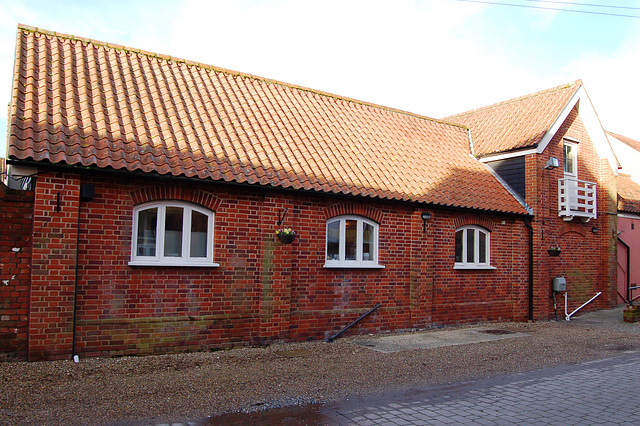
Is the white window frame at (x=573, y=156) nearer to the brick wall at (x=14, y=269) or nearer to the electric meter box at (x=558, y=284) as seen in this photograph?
the electric meter box at (x=558, y=284)

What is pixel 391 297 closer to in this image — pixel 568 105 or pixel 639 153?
pixel 568 105

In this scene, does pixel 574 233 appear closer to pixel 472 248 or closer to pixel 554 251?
pixel 554 251

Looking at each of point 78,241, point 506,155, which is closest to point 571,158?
point 506,155

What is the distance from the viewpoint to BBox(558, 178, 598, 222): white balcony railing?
1520 centimetres

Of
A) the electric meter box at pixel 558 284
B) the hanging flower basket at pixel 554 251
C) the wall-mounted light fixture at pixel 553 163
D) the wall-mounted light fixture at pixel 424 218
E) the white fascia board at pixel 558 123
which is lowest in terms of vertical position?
the electric meter box at pixel 558 284

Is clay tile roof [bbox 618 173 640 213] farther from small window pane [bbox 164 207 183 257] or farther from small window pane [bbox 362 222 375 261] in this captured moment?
small window pane [bbox 164 207 183 257]

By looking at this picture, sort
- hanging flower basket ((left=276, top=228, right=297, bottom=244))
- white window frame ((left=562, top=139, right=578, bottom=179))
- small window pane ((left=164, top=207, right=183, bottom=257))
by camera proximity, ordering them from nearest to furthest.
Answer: small window pane ((left=164, top=207, right=183, bottom=257)) < hanging flower basket ((left=276, top=228, right=297, bottom=244)) < white window frame ((left=562, top=139, right=578, bottom=179))

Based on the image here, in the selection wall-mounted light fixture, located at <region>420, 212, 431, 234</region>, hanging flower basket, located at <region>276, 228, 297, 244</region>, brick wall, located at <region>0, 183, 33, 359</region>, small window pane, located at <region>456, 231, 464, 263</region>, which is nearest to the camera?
brick wall, located at <region>0, 183, 33, 359</region>

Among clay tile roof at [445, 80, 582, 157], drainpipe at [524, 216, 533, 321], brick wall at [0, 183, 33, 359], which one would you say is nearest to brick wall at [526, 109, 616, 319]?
drainpipe at [524, 216, 533, 321]

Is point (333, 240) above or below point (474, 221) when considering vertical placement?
below

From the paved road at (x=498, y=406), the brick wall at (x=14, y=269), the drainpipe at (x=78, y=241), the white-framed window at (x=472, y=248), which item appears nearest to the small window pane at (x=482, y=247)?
the white-framed window at (x=472, y=248)

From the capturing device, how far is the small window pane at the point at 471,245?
13.5 m

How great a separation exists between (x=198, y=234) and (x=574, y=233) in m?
12.1

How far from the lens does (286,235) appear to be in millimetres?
9711
